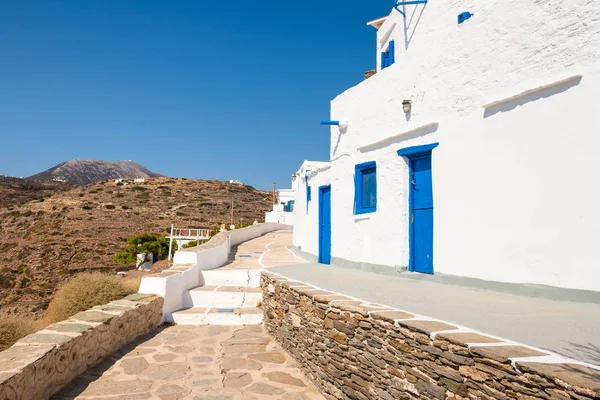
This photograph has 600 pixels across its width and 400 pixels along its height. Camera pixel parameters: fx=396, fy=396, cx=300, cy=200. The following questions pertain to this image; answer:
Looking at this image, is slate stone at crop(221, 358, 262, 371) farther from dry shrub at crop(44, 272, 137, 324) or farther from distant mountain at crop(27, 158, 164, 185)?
distant mountain at crop(27, 158, 164, 185)

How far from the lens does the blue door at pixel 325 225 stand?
10.4m

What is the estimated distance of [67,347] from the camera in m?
4.47

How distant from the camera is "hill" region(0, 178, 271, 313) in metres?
29.3

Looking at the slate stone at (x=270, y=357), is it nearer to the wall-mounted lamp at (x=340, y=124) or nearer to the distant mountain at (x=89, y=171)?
the wall-mounted lamp at (x=340, y=124)

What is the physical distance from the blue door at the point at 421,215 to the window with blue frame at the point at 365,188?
3.45ft

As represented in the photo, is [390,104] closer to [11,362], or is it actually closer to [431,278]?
[431,278]

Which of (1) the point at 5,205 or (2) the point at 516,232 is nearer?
(2) the point at 516,232

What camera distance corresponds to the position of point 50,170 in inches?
4670

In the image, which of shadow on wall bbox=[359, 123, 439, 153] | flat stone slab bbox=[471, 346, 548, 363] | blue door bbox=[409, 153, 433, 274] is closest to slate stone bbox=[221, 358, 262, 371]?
blue door bbox=[409, 153, 433, 274]

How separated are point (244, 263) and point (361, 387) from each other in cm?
775

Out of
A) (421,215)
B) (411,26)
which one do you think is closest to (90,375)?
(421,215)

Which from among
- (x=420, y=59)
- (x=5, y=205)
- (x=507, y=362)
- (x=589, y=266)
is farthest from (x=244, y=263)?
(x=5, y=205)

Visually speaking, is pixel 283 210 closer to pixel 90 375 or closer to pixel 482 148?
pixel 482 148

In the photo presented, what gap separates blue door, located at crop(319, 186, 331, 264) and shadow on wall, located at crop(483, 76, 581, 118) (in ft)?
18.2
